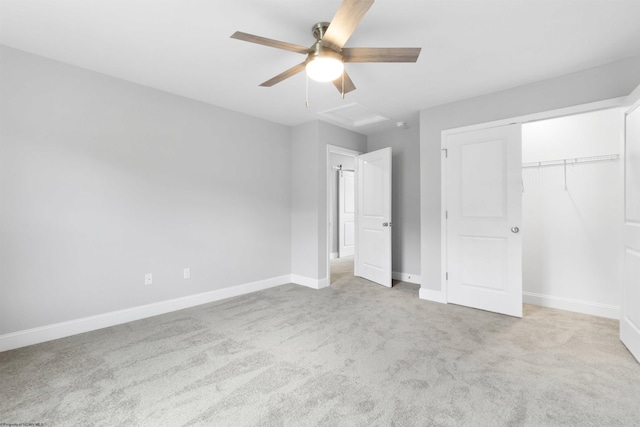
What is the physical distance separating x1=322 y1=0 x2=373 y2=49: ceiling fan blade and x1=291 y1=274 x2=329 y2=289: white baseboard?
319cm

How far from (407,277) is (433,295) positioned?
1096 mm

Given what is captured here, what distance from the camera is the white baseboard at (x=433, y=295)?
3.61 m

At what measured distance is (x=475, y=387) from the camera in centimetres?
187

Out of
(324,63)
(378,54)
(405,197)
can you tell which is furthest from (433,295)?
(324,63)

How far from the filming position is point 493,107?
327 centimetres

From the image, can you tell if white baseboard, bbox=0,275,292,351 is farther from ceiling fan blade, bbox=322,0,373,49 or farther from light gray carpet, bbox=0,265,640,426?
ceiling fan blade, bbox=322,0,373,49

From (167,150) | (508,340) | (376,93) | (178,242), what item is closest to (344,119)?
(376,93)

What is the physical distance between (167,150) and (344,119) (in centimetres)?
247

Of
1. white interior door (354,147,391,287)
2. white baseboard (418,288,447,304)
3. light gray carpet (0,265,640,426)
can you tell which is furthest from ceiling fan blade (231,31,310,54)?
white baseboard (418,288,447,304)

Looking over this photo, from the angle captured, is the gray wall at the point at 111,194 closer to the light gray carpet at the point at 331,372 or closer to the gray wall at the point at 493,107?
the light gray carpet at the point at 331,372

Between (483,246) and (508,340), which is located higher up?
(483,246)

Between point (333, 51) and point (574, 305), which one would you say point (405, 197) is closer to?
point (574, 305)

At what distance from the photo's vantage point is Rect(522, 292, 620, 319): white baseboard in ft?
10.1

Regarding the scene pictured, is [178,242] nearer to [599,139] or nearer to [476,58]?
[476,58]
